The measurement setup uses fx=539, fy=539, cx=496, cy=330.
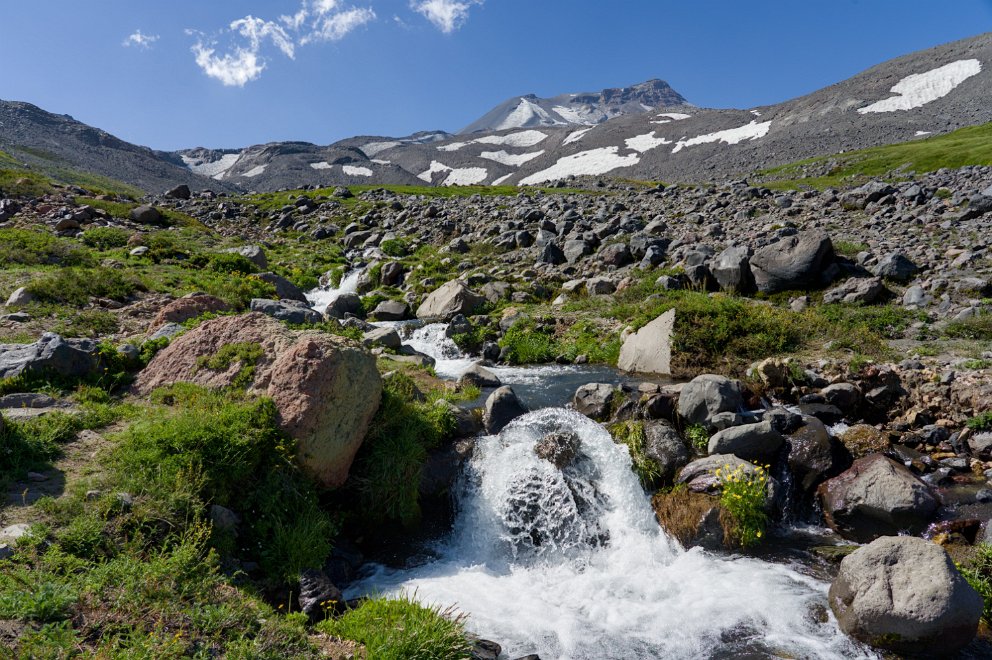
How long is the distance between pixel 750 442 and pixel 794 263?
11.6 metres

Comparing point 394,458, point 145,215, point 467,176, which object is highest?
point 467,176

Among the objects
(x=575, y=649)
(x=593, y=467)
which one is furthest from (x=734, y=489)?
(x=575, y=649)

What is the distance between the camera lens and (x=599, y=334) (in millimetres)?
19812

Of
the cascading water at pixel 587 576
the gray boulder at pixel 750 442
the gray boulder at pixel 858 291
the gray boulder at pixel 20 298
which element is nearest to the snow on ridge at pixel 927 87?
the gray boulder at pixel 858 291

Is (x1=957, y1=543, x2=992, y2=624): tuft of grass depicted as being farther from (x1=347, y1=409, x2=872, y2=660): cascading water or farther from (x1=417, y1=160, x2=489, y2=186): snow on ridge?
(x1=417, y1=160, x2=489, y2=186): snow on ridge

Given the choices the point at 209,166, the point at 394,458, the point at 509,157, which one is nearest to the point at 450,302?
the point at 394,458

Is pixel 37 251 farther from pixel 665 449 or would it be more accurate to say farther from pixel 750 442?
pixel 750 442

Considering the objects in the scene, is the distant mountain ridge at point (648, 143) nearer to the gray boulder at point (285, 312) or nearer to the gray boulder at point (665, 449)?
the gray boulder at point (285, 312)

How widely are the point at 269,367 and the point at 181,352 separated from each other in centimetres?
286

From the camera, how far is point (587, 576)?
9.19 m

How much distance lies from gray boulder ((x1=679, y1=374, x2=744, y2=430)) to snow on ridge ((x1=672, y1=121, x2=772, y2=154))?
109171 millimetres

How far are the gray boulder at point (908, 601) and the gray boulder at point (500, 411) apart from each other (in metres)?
6.94

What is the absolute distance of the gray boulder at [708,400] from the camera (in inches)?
466

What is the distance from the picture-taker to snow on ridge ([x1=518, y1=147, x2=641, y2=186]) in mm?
114188
